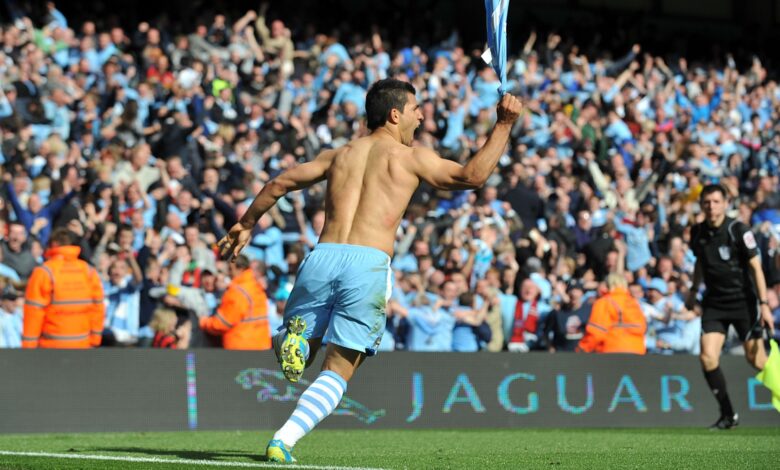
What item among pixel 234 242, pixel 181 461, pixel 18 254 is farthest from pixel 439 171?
pixel 18 254

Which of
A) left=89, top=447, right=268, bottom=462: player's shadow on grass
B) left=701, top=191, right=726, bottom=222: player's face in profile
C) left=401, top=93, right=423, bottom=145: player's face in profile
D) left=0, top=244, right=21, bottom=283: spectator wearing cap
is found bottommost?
left=89, top=447, right=268, bottom=462: player's shadow on grass

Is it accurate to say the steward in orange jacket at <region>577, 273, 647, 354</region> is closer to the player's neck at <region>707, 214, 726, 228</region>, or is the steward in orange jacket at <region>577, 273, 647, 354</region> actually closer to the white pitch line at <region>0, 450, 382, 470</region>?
the player's neck at <region>707, 214, 726, 228</region>

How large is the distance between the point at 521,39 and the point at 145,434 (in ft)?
52.5

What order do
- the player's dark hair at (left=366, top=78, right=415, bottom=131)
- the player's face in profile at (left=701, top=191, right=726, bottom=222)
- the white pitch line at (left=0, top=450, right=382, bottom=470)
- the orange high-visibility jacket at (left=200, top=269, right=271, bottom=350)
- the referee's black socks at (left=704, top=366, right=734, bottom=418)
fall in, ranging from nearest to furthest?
the white pitch line at (left=0, top=450, right=382, bottom=470) → the player's dark hair at (left=366, top=78, right=415, bottom=131) → the player's face in profile at (left=701, top=191, right=726, bottom=222) → the referee's black socks at (left=704, top=366, right=734, bottom=418) → the orange high-visibility jacket at (left=200, top=269, right=271, bottom=350)

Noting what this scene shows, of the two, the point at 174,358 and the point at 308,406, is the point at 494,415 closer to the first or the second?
the point at 174,358

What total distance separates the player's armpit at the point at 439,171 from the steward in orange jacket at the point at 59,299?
599cm

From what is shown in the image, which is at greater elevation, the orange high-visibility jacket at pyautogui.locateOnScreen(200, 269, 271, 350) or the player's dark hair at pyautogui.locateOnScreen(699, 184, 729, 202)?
the player's dark hair at pyautogui.locateOnScreen(699, 184, 729, 202)

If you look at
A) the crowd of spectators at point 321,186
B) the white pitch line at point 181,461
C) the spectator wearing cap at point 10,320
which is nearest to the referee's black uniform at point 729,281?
the crowd of spectators at point 321,186

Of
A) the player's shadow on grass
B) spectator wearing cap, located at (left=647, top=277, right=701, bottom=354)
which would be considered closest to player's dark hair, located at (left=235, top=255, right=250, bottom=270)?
the player's shadow on grass

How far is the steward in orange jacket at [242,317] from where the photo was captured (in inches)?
512

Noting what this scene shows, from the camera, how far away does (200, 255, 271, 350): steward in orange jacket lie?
13000 mm

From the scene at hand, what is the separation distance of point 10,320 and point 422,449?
5896 mm

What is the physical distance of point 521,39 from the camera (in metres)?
25.8

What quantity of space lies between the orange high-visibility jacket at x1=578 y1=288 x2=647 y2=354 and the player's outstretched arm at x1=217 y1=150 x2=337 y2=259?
7836 millimetres
